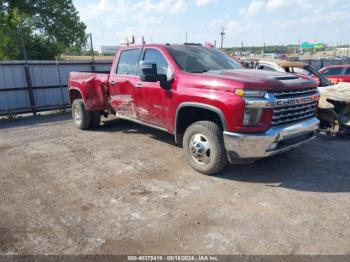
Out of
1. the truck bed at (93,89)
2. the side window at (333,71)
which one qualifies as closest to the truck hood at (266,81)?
the truck bed at (93,89)

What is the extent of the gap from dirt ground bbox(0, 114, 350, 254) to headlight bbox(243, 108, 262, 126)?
0.94 metres

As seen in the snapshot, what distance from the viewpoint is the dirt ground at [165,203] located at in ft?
10.3

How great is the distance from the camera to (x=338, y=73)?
1322 centimetres

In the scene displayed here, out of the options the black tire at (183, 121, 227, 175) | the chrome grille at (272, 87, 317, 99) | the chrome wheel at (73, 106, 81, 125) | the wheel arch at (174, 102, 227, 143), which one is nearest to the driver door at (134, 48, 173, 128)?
the wheel arch at (174, 102, 227, 143)

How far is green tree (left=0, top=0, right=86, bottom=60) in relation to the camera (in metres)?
25.8

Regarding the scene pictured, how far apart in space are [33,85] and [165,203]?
8.93 meters

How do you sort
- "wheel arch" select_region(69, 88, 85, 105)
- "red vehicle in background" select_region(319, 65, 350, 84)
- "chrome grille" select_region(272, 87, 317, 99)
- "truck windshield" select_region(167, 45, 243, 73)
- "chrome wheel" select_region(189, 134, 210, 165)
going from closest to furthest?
"chrome grille" select_region(272, 87, 317, 99), "chrome wheel" select_region(189, 134, 210, 165), "truck windshield" select_region(167, 45, 243, 73), "wheel arch" select_region(69, 88, 85, 105), "red vehicle in background" select_region(319, 65, 350, 84)

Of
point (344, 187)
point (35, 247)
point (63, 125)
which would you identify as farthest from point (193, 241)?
point (63, 125)

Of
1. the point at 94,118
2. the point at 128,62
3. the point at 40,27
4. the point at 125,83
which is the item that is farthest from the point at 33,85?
the point at 40,27

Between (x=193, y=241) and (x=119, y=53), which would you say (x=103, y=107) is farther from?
(x=193, y=241)

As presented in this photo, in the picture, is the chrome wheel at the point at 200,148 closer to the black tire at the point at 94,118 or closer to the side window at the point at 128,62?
the side window at the point at 128,62

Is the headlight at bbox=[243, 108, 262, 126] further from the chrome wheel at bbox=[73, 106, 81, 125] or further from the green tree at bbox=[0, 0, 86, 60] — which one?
the green tree at bbox=[0, 0, 86, 60]

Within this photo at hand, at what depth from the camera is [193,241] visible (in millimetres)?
3150

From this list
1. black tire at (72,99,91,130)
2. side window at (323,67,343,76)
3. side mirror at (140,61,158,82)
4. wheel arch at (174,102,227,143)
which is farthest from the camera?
side window at (323,67,343,76)
